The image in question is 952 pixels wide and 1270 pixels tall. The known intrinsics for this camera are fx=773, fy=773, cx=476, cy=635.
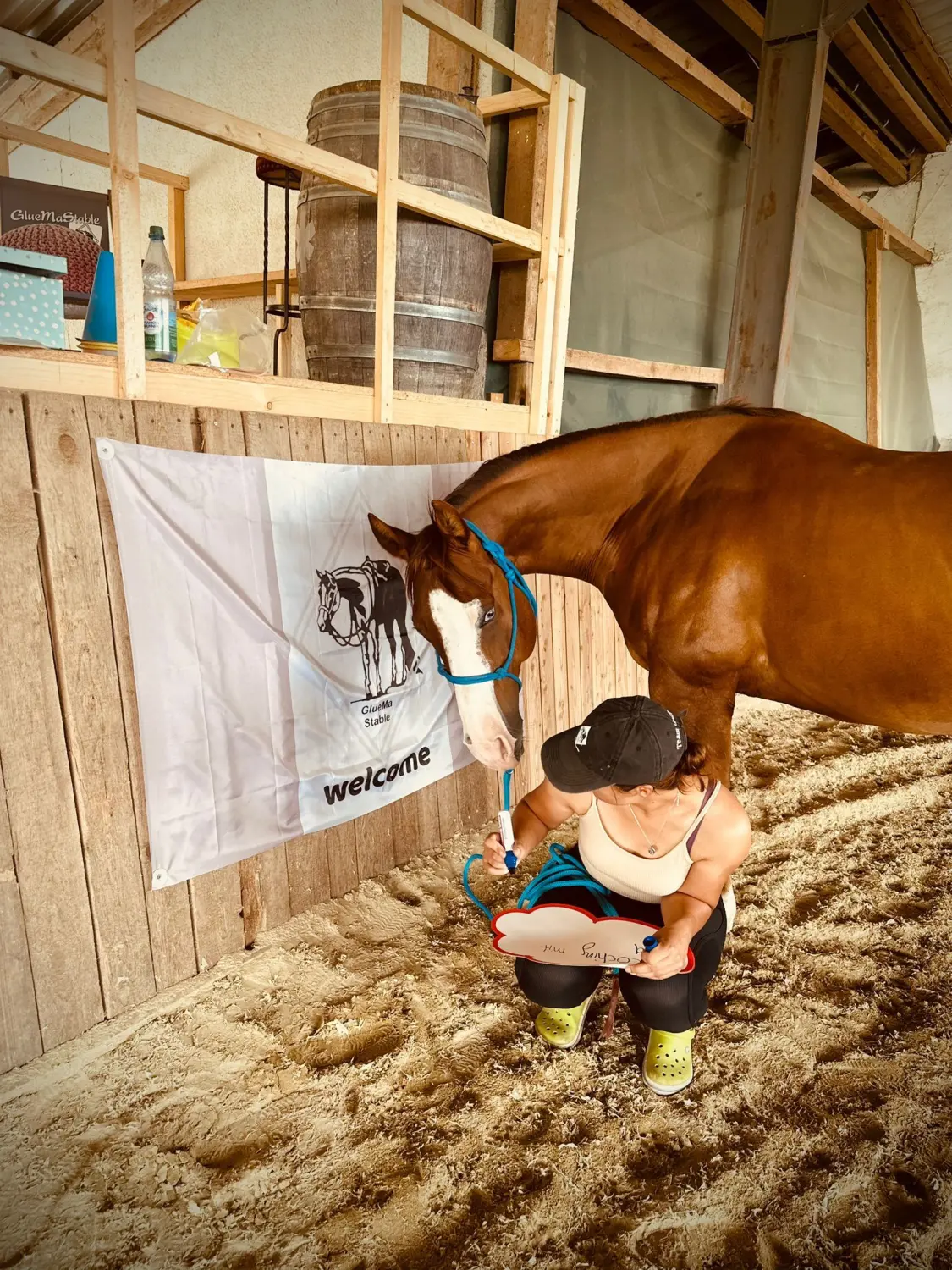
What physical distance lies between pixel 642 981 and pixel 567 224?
279 cm

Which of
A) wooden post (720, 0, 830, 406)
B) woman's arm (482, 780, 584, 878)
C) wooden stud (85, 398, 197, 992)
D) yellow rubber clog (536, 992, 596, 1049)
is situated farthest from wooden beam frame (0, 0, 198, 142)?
yellow rubber clog (536, 992, 596, 1049)

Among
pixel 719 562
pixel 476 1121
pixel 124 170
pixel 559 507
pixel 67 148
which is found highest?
pixel 67 148

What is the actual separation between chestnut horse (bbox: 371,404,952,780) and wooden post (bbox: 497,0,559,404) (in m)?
1.19

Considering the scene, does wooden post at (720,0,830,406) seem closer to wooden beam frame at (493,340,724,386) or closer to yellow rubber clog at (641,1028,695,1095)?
wooden beam frame at (493,340,724,386)

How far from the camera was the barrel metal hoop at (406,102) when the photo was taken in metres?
2.52

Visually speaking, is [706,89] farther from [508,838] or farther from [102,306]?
[508,838]

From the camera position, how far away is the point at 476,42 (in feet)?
8.32

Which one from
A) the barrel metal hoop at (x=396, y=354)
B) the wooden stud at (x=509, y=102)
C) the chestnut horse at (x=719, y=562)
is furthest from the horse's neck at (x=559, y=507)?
the wooden stud at (x=509, y=102)

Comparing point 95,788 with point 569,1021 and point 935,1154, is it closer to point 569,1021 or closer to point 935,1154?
point 569,1021

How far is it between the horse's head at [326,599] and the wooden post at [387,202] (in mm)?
595

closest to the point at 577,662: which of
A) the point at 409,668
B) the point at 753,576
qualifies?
the point at 409,668

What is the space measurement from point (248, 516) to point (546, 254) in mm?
1724

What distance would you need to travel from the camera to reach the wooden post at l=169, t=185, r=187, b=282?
5.37 m

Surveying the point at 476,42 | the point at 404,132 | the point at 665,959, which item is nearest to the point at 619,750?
the point at 665,959
